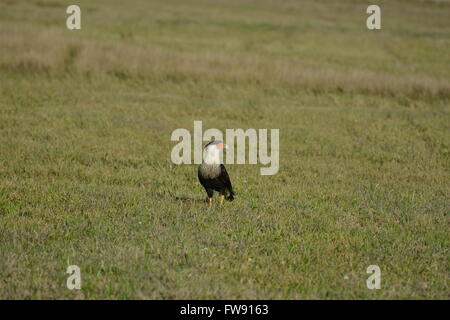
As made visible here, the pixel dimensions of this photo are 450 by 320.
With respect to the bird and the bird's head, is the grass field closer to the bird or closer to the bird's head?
the bird

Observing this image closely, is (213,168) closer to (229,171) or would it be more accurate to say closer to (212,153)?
(212,153)

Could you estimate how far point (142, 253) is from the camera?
6.87 meters

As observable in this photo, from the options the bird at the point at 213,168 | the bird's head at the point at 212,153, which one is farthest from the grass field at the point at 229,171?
the bird's head at the point at 212,153

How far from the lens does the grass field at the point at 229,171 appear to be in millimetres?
6500

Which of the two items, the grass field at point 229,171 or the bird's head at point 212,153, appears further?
the bird's head at point 212,153

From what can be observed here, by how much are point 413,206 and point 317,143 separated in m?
5.21

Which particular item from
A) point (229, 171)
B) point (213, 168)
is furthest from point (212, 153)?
point (229, 171)

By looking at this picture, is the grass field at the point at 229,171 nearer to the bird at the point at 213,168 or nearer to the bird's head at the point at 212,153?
the bird at the point at 213,168

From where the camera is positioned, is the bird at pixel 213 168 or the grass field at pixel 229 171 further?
the bird at pixel 213 168

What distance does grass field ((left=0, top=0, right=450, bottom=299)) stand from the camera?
21.3 ft

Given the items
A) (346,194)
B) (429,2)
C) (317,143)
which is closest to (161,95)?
(317,143)

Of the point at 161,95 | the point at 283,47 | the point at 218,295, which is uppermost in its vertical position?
the point at 283,47

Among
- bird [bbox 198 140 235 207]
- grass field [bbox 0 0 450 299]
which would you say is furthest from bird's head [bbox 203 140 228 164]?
grass field [bbox 0 0 450 299]

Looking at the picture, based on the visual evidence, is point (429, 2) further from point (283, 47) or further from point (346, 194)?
point (346, 194)
